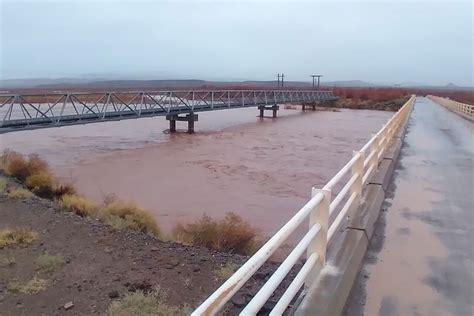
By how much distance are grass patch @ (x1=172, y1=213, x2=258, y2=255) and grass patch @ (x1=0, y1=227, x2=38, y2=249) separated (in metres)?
2.21

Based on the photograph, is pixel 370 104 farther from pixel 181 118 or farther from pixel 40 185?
pixel 40 185

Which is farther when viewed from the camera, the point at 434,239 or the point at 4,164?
the point at 4,164

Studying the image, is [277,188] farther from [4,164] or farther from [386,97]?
[386,97]

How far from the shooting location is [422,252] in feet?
15.4

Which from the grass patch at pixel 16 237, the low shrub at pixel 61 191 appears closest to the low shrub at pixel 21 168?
the low shrub at pixel 61 191

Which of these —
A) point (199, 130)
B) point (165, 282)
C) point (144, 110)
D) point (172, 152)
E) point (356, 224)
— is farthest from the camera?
point (199, 130)

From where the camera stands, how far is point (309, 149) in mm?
21797

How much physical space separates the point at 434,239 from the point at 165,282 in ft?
10.4

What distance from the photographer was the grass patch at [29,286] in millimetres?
5309

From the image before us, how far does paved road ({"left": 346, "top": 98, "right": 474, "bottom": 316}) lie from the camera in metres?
3.60

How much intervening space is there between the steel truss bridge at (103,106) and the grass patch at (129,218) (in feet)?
32.2

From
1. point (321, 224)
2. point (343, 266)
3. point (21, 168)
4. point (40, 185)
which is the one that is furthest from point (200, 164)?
point (321, 224)

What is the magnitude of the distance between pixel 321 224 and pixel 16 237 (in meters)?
5.21

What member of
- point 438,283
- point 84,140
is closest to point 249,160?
point 84,140
